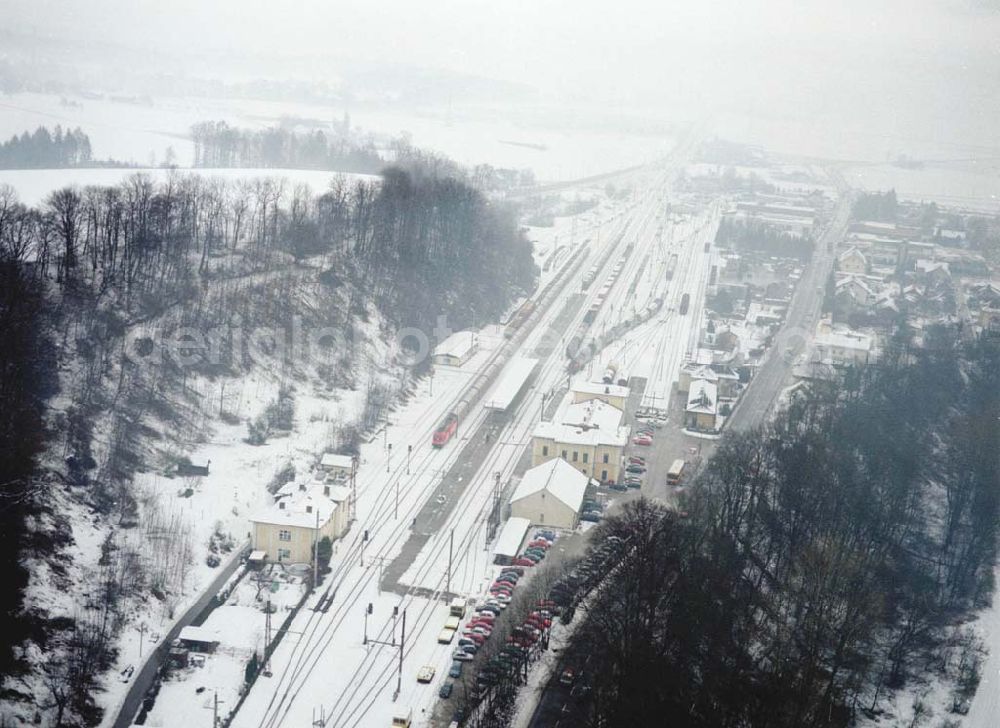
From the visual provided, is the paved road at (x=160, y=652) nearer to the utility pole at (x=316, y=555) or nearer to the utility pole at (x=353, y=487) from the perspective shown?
the utility pole at (x=316, y=555)

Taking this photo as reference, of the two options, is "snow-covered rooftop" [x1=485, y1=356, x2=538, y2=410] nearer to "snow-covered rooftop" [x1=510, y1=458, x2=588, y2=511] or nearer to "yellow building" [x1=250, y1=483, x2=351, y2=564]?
"snow-covered rooftop" [x1=510, y1=458, x2=588, y2=511]

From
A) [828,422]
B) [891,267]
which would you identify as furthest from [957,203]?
[828,422]

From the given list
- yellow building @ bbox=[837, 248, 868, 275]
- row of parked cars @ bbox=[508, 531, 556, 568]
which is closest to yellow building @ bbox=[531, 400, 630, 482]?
row of parked cars @ bbox=[508, 531, 556, 568]

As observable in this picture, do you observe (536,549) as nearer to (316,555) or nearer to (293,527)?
(316,555)

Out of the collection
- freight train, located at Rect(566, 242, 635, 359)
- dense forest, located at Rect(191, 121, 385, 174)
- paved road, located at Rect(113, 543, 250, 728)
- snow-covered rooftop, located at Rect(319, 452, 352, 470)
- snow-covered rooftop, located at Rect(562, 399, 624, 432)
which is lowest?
paved road, located at Rect(113, 543, 250, 728)

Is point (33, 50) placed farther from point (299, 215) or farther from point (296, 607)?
point (296, 607)

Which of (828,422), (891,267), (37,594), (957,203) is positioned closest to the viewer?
(37,594)
